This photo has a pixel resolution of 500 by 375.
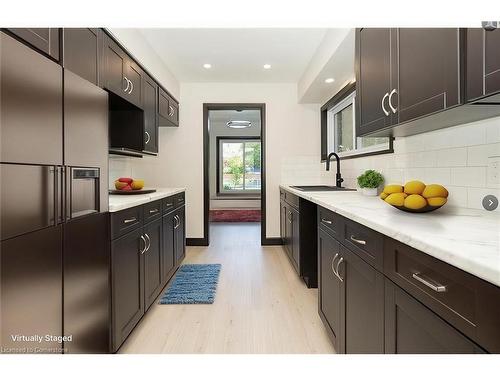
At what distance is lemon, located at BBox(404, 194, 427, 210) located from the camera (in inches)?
45.6

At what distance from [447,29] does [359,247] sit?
0.92 m

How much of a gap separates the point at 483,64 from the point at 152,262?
223cm

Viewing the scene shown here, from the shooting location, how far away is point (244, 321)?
2002mm

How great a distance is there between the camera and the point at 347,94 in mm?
3189

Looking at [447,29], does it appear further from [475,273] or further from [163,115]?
[163,115]

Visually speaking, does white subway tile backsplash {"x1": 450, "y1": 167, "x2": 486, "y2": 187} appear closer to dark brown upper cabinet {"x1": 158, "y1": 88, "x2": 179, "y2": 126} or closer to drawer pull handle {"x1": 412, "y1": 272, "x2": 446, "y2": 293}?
drawer pull handle {"x1": 412, "y1": 272, "x2": 446, "y2": 293}

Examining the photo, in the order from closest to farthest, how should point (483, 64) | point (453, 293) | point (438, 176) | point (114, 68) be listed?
point (453, 293) → point (483, 64) → point (438, 176) → point (114, 68)

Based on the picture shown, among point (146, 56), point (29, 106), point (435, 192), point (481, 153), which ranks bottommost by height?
point (435, 192)

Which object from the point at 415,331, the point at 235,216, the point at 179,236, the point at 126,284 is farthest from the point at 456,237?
the point at 235,216

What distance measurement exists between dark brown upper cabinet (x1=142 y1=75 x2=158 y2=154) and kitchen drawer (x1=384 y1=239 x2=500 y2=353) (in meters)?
2.51

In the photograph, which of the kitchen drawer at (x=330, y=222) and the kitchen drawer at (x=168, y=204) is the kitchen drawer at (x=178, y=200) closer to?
the kitchen drawer at (x=168, y=204)

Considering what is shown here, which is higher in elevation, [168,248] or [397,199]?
[397,199]

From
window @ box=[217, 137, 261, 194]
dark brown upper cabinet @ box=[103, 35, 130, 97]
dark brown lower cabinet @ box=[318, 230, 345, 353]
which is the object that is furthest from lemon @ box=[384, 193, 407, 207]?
window @ box=[217, 137, 261, 194]

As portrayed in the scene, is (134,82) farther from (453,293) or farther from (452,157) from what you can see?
(453,293)
